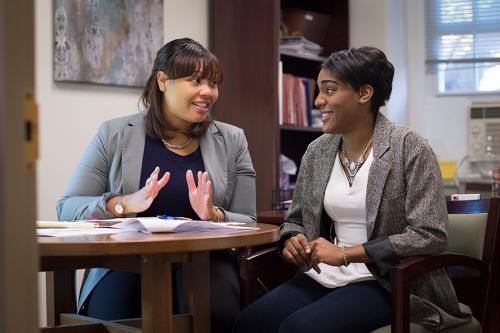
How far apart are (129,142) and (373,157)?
0.79 m

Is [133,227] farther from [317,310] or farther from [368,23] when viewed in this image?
[368,23]

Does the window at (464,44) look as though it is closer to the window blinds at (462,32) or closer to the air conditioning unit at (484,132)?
the window blinds at (462,32)

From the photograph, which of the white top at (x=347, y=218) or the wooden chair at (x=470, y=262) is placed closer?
the wooden chair at (x=470, y=262)

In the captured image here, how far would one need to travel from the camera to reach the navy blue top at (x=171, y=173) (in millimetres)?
2230

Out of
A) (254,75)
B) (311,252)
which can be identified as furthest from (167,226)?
(254,75)

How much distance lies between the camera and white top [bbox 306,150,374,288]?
6.54 ft

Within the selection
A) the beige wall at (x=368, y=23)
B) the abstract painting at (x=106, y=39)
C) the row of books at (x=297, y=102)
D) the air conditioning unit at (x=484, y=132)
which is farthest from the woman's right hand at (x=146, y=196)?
the air conditioning unit at (x=484, y=132)

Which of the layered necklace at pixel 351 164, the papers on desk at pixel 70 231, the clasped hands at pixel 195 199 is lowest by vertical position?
the papers on desk at pixel 70 231

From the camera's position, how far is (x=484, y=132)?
4184 millimetres

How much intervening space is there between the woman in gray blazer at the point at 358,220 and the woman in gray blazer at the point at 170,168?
0.77 ft

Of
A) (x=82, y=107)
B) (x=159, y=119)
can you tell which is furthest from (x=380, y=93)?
(x=82, y=107)

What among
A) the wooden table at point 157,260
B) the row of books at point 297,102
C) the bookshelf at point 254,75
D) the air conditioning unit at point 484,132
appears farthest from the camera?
the air conditioning unit at point 484,132

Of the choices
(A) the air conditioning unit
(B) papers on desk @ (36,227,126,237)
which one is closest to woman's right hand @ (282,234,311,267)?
(B) papers on desk @ (36,227,126,237)

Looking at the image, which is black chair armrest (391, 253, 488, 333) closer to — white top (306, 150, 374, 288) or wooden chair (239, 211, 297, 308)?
white top (306, 150, 374, 288)
